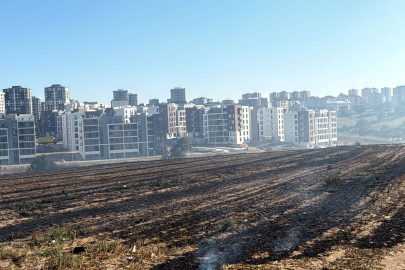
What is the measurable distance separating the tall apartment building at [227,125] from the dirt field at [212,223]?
8946 centimetres

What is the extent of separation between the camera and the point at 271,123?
125938 millimetres

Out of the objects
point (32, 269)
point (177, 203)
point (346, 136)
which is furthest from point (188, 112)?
point (32, 269)

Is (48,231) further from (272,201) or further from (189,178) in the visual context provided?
(189,178)

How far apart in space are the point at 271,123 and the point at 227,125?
52.8 ft

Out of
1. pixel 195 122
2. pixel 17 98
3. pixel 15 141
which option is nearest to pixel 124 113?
pixel 195 122

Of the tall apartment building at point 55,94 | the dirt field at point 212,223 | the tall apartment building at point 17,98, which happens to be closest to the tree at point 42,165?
the dirt field at point 212,223

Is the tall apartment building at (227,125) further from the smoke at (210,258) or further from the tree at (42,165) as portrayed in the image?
the smoke at (210,258)

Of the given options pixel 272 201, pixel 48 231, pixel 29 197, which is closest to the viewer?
pixel 48 231

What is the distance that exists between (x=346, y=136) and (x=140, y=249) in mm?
145391

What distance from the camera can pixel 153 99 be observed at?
190m

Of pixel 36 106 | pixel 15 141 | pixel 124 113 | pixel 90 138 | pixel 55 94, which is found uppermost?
pixel 55 94

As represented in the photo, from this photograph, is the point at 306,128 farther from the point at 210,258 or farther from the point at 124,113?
the point at 210,258

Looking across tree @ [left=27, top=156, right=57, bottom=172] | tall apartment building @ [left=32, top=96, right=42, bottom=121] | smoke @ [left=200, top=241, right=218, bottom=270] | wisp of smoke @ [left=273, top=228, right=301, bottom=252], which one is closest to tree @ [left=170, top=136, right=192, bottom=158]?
tree @ [left=27, top=156, right=57, bottom=172]

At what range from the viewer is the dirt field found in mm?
10883
